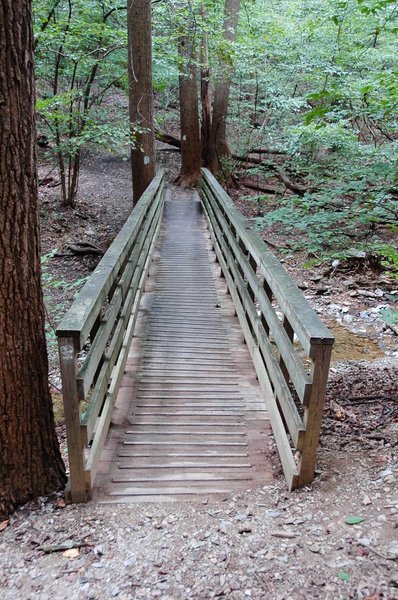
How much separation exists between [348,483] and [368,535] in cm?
45

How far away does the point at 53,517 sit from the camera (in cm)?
254

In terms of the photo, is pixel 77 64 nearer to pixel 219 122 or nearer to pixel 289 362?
pixel 219 122

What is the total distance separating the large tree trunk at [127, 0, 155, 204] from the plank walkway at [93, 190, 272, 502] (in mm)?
4655

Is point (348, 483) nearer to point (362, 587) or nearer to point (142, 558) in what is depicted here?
point (362, 587)

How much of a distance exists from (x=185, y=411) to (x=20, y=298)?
1797 millimetres

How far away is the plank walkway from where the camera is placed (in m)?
2.91

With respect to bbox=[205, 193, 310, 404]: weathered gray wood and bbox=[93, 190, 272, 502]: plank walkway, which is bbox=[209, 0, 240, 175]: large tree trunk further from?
bbox=[205, 193, 310, 404]: weathered gray wood

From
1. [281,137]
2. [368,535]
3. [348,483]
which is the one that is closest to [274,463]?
[348,483]

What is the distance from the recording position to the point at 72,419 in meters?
2.50

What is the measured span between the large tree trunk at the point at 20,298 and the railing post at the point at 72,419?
17 centimetres

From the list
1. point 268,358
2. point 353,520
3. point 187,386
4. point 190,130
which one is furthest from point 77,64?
point 353,520

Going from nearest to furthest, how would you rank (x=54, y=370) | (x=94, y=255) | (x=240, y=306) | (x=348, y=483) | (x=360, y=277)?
(x=348, y=483) → (x=240, y=306) → (x=54, y=370) → (x=360, y=277) → (x=94, y=255)

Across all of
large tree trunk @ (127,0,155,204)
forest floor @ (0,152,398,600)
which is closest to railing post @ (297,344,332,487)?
forest floor @ (0,152,398,600)

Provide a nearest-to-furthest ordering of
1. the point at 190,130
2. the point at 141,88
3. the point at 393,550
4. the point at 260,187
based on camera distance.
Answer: the point at 393,550, the point at 141,88, the point at 190,130, the point at 260,187
